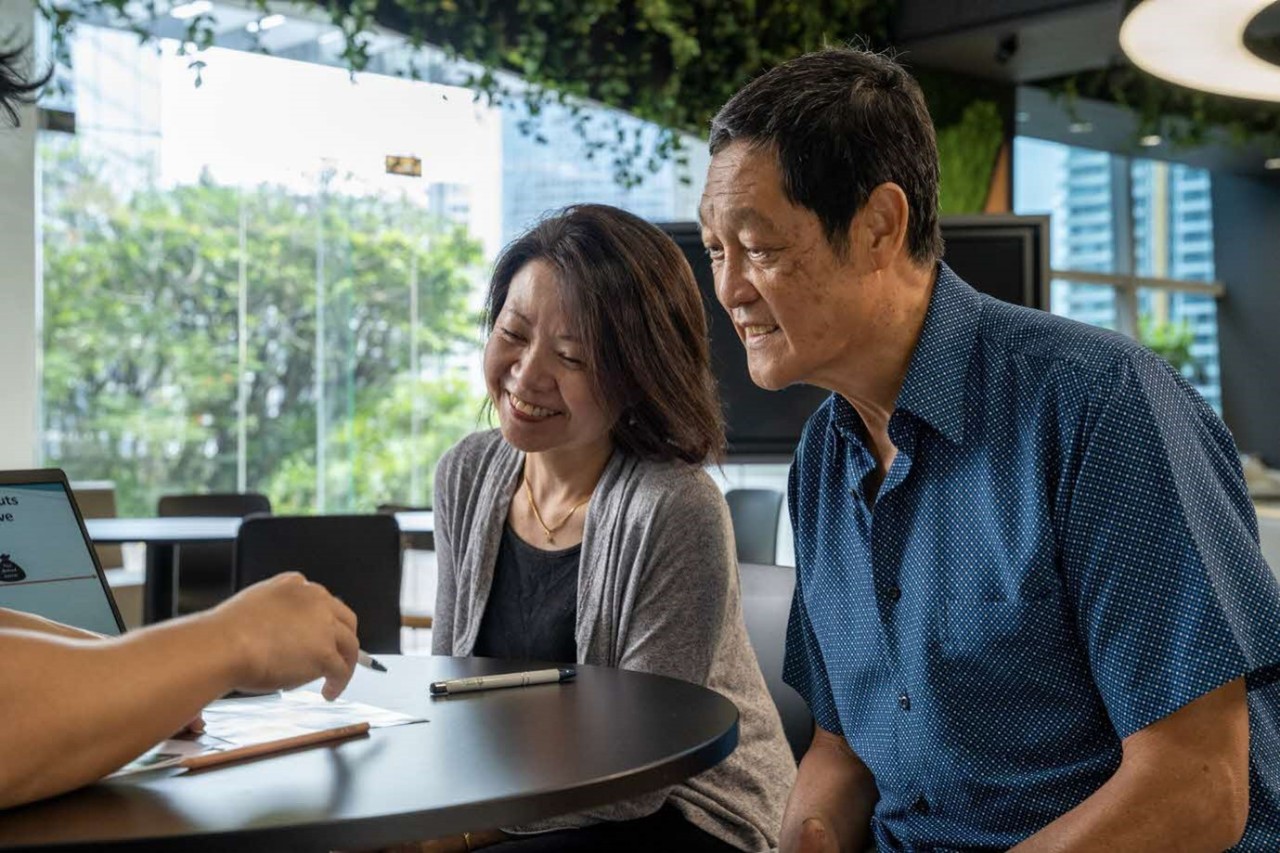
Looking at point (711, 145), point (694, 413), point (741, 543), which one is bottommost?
point (741, 543)

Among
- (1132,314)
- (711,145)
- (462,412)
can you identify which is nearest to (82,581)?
(711,145)

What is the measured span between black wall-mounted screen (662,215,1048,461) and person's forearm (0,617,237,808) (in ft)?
13.2

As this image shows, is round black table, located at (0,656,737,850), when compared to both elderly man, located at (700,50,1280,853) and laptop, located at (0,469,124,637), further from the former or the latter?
laptop, located at (0,469,124,637)

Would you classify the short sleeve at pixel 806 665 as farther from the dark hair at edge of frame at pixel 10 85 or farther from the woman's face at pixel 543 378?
the dark hair at edge of frame at pixel 10 85

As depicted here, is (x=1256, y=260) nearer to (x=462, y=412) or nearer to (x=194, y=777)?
(x=462, y=412)

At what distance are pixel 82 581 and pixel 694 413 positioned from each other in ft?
2.92

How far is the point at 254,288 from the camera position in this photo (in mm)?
7070

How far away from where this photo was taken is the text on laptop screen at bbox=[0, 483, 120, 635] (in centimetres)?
161

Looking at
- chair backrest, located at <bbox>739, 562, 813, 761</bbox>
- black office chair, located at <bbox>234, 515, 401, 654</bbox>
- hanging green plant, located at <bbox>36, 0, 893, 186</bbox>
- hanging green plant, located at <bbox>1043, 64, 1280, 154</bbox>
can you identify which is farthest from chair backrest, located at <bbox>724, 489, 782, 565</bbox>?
hanging green plant, located at <bbox>1043, 64, 1280, 154</bbox>

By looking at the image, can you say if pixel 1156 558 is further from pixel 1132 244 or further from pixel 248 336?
pixel 1132 244

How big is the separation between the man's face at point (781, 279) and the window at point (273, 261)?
5143 millimetres

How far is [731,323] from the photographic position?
5293 millimetres

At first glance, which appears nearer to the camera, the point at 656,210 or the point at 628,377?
the point at 628,377

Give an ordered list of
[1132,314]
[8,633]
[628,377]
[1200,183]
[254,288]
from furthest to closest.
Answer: [1200,183], [1132,314], [254,288], [628,377], [8,633]
